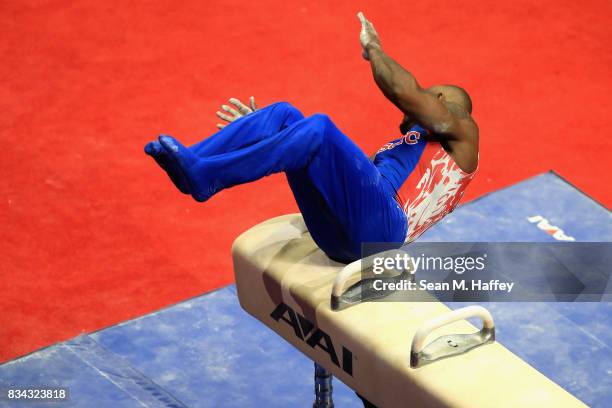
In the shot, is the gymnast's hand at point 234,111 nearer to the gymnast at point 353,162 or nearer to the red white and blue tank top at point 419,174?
the gymnast at point 353,162

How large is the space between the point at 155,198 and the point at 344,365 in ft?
9.01

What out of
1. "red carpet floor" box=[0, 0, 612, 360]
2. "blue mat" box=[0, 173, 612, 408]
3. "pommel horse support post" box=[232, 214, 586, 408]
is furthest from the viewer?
"red carpet floor" box=[0, 0, 612, 360]

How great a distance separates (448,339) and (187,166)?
3.49 feet

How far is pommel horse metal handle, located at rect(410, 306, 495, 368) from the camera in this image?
3932 mm

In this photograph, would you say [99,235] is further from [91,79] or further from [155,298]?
[91,79]

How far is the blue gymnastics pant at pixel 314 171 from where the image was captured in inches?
166

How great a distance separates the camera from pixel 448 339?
13.4 ft

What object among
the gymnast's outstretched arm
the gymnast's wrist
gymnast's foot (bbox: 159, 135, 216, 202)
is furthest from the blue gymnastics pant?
the gymnast's wrist

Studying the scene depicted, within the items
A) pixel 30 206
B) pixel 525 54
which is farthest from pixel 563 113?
pixel 30 206

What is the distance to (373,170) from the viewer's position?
14.8 feet

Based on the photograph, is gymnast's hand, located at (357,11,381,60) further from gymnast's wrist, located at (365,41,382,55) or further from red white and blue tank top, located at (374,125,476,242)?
red white and blue tank top, located at (374,125,476,242)

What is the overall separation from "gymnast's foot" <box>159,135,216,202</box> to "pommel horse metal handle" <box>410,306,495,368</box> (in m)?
0.89

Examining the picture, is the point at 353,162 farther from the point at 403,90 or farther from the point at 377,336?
the point at 377,336

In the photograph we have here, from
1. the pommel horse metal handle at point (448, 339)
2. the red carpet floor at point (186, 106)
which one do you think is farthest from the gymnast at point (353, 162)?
the red carpet floor at point (186, 106)
